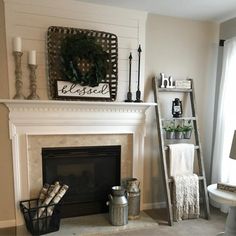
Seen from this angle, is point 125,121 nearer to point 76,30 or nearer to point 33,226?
point 76,30

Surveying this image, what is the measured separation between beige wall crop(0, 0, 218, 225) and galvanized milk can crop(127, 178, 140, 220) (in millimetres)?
295

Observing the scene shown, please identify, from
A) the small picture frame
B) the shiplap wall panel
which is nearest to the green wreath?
the shiplap wall panel

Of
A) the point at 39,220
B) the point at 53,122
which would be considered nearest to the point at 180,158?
the point at 53,122

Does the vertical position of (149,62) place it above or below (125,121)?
above

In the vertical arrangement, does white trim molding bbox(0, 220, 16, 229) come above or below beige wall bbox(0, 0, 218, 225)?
below

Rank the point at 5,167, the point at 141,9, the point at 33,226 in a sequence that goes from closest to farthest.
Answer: the point at 33,226
the point at 5,167
the point at 141,9

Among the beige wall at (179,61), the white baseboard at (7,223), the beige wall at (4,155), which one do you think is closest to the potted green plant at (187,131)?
the beige wall at (179,61)

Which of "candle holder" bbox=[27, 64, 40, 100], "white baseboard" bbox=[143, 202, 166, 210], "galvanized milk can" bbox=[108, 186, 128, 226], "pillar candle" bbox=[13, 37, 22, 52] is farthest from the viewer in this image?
"white baseboard" bbox=[143, 202, 166, 210]

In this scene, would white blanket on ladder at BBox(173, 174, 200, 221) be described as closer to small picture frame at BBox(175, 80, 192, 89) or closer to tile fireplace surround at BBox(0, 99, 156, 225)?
tile fireplace surround at BBox(0, 99, 156, 225)

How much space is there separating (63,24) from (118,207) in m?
2.00

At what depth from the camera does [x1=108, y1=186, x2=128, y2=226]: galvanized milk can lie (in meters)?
2.47

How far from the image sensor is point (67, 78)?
8.04 ft

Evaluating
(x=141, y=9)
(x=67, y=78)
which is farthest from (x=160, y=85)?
(x=67, y=78)

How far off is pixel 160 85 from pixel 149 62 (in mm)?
308
